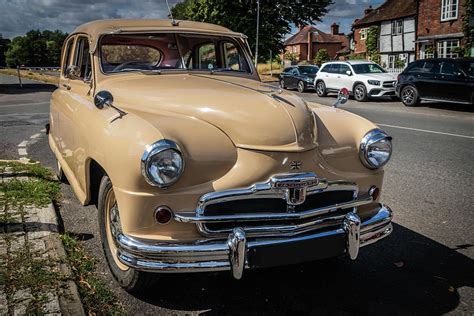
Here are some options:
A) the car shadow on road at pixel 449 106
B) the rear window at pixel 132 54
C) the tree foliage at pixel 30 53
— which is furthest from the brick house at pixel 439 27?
the tree foliage at pixel 30 53

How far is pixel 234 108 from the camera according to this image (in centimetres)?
291

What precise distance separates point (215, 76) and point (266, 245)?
2088mm

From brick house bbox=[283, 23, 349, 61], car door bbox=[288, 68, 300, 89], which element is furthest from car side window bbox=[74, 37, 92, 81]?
brick house bbox=[283, 23, 349, 61]

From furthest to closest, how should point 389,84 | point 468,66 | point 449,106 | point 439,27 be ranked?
point 439,27 → point 389,84 → point 449,106 → point 468,66

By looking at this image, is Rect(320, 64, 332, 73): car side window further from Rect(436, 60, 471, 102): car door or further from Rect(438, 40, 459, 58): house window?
Rect(438, 40, 459, 58): house window

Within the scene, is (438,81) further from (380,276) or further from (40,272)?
(40,272)

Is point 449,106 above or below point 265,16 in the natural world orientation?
below

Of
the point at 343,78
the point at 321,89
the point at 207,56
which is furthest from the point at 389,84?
the point at 207,56

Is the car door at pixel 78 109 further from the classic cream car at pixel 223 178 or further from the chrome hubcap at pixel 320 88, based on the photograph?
the chrome hubcap at pixel 320 88

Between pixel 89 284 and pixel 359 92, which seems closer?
pixel 89 284

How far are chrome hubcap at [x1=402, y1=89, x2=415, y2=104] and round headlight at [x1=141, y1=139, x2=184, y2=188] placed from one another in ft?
48.0

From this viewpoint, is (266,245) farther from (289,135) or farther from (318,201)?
(289,135)

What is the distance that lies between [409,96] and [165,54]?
13.2 m

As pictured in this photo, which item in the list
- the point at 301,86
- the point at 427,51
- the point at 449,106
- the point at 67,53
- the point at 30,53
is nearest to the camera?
the point at 67,53
